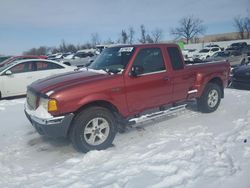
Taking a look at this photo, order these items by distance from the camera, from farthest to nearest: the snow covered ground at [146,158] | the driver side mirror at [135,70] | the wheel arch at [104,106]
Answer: the driver side mirror at [135,70] < the wheel arch at [104,106] < the snow covered ground at [146,158]

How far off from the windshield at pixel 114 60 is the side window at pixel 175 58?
1.05 meters

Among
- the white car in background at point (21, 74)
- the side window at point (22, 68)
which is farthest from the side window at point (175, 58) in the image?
the side window at point (22, 68)

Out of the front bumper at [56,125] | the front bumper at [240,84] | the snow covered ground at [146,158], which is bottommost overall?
the snow covered ground at [146,158]

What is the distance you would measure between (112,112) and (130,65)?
0.98 metres

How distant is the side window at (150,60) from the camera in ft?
18.7

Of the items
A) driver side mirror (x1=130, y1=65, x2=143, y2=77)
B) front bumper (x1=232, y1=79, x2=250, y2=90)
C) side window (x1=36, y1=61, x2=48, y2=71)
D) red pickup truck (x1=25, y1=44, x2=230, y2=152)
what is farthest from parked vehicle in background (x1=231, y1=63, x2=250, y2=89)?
side window (x1=36, y1=61, x2=48, y2=71)

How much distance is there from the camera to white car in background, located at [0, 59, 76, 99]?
1065 centimetres

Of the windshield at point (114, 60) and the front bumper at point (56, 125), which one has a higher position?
the windshield at point (114, 60)

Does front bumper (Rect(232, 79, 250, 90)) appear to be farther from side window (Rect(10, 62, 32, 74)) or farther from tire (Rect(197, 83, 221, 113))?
side window (Rect(10, 62, 32, 74))

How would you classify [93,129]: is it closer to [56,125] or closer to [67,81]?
[56,125]

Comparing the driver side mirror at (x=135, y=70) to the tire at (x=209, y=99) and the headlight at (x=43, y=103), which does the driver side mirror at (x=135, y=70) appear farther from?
the tire at (x=209, y=99)

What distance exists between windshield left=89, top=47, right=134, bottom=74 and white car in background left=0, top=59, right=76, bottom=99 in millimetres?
5645

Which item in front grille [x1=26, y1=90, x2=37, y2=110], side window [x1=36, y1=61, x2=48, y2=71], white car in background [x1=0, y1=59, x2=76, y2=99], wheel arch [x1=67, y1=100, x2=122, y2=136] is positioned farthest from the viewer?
side window [x1=36, y1=61, x2=48, y2=71]

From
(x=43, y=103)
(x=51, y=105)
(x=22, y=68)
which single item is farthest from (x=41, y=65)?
(x=51, y=105)
